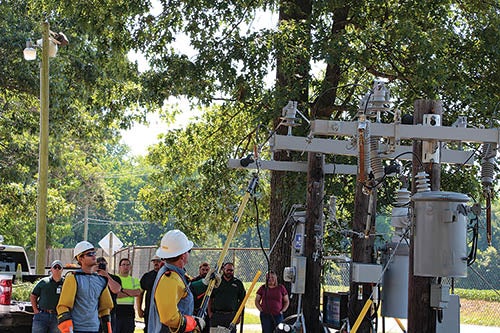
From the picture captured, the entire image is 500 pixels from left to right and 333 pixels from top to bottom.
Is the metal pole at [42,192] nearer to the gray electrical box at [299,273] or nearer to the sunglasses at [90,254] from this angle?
the gray electrical box at [299,273]

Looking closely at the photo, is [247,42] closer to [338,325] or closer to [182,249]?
[338,325]

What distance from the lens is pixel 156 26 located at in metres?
22.0

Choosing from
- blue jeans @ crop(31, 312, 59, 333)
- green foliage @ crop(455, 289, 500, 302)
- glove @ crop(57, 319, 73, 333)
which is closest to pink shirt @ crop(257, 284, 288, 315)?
blue jeans @ crop(31, 312, 59, 333)

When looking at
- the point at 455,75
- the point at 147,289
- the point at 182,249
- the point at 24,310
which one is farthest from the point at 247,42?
the point at 182,249

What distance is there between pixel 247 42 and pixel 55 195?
2134 centimetres

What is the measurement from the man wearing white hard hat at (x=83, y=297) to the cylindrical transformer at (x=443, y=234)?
3.73 metres

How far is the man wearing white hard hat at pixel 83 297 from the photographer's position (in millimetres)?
10922

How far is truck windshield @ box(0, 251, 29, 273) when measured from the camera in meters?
19.7

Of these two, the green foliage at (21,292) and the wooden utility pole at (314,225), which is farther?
the green foliage at (21,292)

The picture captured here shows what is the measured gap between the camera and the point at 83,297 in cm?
1110

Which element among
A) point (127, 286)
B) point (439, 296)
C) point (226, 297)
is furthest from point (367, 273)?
point (226, 297)

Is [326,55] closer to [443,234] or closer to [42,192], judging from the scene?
[42,192]

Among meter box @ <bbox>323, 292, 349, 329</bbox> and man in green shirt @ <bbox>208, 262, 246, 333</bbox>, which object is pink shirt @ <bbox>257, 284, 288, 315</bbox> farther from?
meter box @ <bbox>323, 292, 349, 329</bbox>

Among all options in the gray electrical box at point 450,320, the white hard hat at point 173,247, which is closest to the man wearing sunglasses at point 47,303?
the white hard hat at point 173,247
